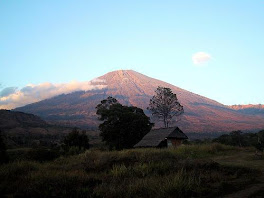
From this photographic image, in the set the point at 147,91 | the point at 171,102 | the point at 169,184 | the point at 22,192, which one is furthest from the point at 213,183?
the point at 147,91

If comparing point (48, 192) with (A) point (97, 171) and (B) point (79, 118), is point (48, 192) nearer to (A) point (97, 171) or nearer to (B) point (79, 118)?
(A) point (97, 171)

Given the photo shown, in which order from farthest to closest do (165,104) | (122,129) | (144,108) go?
(144,108), (165,104), (122,129)

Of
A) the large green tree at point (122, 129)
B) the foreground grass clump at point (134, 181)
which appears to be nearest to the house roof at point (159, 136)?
the large green tree at point (122, 129)

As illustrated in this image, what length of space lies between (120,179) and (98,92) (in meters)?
189

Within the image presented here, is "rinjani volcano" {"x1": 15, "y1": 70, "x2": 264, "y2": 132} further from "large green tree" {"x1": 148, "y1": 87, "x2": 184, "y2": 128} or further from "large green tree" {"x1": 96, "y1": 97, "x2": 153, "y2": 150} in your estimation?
"large green tree" {"x1": 96, "y1": 97, "x2": 153, "y2": 150}

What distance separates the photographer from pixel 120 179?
9516 millimetres

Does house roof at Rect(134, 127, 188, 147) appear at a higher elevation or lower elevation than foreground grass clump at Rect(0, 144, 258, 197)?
lower

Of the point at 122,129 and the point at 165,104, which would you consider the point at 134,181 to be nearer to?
the point at 122,129

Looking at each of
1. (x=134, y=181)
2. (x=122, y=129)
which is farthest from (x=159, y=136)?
(x=134, y=181)

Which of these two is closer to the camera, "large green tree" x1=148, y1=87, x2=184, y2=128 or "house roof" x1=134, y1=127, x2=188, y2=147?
Answer: "house roof" x1=134, y1=127, x2=188, y2=147

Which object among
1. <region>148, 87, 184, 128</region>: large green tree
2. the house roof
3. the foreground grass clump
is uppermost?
<region>148, 87, 184, 128</region>: large green tree

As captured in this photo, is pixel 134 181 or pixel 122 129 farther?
pixel 122 129

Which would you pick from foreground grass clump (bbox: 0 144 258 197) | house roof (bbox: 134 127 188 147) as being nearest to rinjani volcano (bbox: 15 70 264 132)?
house roof (bbox: 134 127 188 147)

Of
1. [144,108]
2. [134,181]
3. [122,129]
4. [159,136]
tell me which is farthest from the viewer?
[144,108]
